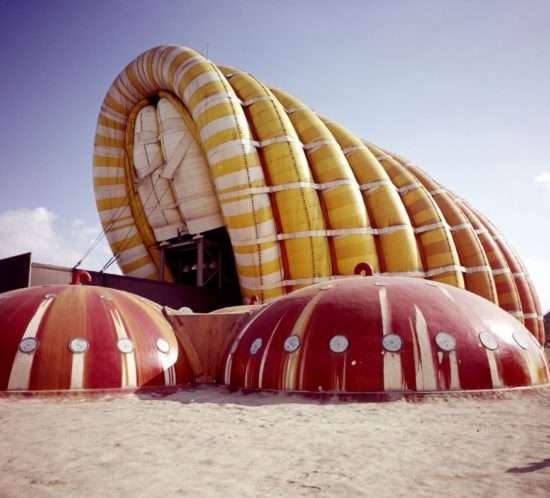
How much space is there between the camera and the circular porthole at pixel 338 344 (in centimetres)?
846

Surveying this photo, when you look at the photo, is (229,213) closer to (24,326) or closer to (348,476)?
(24,326)

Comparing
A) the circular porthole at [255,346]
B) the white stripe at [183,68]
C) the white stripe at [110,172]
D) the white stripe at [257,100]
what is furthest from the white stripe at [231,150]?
the circular porthole at [255,346]

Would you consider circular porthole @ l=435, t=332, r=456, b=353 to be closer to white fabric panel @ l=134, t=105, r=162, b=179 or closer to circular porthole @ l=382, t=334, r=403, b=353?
circular porthole @ l=382, t=334, r=403, b=353

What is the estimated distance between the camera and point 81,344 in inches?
A: 360

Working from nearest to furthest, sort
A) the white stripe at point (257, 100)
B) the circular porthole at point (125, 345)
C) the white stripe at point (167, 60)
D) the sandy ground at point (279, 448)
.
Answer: the sandy ground at point (279, 448) → the circular porthole at point (125, 345) → the white stripe at point (257, 100) → the white stripe at point (167, 60)

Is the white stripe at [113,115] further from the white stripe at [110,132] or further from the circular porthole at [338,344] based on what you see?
the circular porthole at [338,344]

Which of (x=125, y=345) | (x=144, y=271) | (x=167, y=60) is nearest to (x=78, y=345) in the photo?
(x=125, y=345)

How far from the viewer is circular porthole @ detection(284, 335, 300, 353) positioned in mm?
8867

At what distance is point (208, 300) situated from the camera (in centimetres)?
2083

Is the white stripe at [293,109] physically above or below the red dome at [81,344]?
above

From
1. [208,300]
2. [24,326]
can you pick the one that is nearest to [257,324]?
[24,326]

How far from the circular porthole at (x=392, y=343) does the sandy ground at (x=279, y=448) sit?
1042 millimetres

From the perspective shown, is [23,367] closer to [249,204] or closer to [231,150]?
[249,204]

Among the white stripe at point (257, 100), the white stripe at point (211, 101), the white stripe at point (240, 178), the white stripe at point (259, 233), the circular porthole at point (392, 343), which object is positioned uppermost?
the white stripe at point (257, 100)
